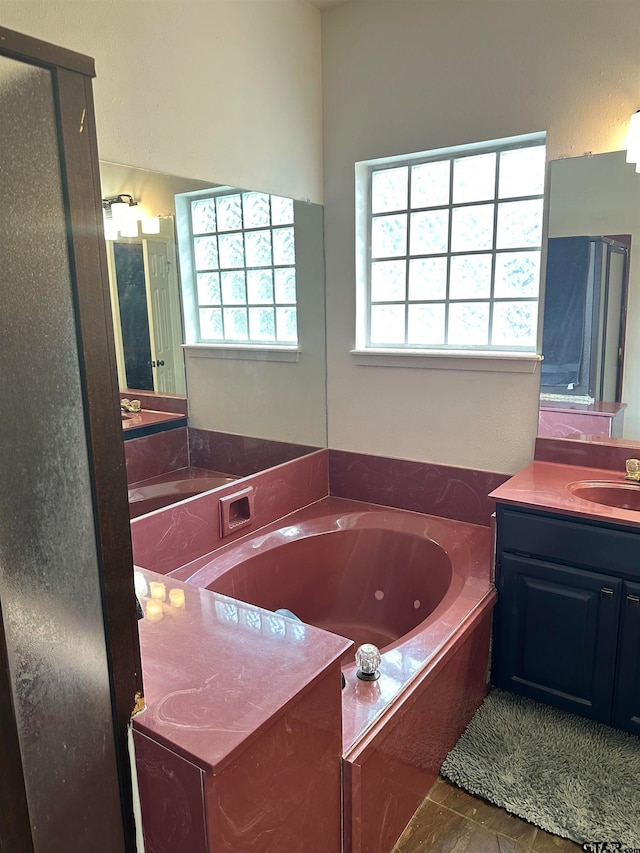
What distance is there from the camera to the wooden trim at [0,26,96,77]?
25.9 inches

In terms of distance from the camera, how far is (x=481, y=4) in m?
2.22

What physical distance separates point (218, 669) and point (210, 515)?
47.3 inches

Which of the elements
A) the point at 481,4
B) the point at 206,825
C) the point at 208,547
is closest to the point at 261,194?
the point at 481,4

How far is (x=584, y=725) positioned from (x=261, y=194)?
2.25 metres

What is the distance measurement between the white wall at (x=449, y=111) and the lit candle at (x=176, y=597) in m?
1.53

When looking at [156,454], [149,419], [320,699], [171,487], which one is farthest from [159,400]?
[320,699]

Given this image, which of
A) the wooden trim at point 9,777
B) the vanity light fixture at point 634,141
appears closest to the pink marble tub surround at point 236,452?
the wooden trim at point 9,777

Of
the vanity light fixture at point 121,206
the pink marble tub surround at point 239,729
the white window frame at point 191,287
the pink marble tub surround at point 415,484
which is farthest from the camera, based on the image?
the pink marble tub surround at point 415,484

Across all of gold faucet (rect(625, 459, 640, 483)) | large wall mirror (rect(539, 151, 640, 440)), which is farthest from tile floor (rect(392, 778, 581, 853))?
large wall mirror (rect(539, 151, 640, 440))

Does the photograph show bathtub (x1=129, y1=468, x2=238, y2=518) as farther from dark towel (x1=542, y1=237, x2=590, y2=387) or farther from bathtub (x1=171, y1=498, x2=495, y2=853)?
dark towel (x1=542, y1=237, x2=590, y2=387)

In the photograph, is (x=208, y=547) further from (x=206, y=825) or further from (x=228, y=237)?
(x=206, y=825)

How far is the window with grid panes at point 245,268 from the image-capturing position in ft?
7.47

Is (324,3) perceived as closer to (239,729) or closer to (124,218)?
(124,218)

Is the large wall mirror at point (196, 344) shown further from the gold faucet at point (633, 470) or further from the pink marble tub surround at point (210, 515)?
the gold faucet at point (633, 470)
